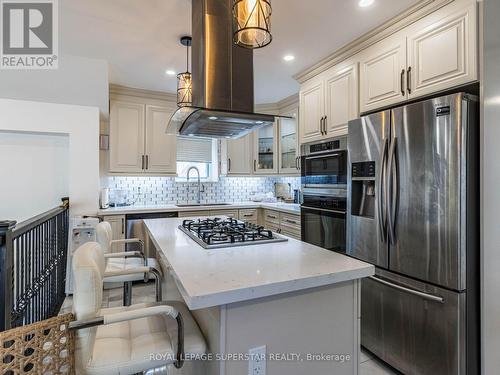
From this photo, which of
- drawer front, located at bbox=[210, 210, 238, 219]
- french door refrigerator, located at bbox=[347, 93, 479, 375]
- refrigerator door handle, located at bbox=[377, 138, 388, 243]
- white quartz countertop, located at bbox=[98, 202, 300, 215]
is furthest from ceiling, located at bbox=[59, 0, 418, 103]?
drawer front, located at bbox=[210, 210, 238, 219]

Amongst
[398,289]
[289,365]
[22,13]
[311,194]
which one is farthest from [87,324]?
[22,13]

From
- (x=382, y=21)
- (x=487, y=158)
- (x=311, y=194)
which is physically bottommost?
(x=311, y=194)

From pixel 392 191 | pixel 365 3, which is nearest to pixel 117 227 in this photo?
pixel 392 191

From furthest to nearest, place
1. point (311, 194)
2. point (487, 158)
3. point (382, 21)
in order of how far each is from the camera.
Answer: point (311, 194)
point (382, 21)
point (487, 158)

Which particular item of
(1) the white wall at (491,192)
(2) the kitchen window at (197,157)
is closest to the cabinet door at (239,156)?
(2) the kitchen window at (197,157)

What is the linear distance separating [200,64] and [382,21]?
150cm

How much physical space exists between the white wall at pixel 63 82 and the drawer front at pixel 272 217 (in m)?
2.61

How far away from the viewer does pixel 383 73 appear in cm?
233

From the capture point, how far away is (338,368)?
1.32 meters

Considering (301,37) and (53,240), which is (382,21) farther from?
(53,240)

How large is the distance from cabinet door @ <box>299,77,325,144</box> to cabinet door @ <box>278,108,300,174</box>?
655mm

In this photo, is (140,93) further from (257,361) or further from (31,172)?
(257,361)

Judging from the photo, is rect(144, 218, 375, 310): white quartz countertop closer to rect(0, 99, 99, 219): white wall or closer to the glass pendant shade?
the glass pendant shade

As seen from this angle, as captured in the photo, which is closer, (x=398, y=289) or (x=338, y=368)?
(x=338, y=368)
